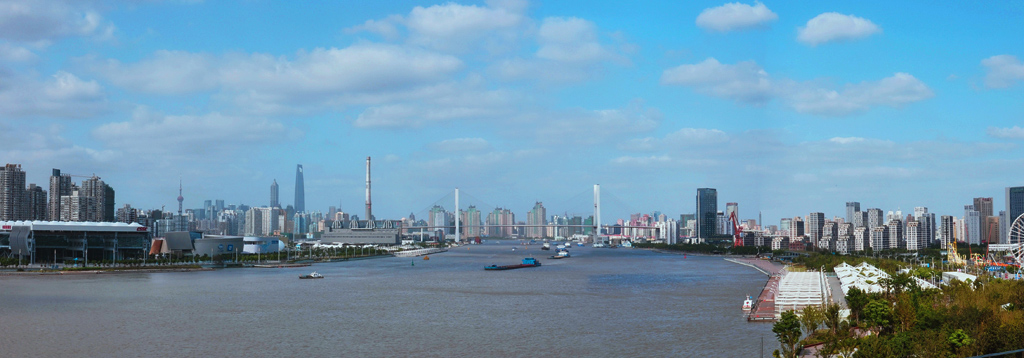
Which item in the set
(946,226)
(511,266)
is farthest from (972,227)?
(511,266)

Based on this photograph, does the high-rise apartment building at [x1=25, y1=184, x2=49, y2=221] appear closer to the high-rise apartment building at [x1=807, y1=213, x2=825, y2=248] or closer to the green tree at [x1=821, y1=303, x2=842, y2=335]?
the green tree at [x1=821, y1=303, x2=842, y2=335]

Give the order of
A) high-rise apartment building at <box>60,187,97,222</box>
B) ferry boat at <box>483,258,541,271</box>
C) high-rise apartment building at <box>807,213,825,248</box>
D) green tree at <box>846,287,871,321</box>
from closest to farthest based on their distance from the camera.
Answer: green tree at <box>846,287,871,321</box>, ferry boat at <box>483,258,541,271</box>, high-rise apartment building at <box>60,187,97,222</box>, high-rise apartment building at <box>807,213,825,248</box>

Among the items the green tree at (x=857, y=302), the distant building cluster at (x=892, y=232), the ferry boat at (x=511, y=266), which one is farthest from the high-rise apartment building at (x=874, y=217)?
the green tree at (x=857, y=302)

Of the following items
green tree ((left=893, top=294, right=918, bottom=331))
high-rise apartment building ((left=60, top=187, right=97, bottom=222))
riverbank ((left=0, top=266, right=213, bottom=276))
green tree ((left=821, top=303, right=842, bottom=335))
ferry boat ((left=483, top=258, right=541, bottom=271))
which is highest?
high-rise apartment building ((left=60, top=187, right=97, bottom=222))

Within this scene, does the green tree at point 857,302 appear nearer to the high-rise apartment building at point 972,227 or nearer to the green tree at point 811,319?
the green tree at point 811,319

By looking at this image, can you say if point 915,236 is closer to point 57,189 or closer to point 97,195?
point 97,195

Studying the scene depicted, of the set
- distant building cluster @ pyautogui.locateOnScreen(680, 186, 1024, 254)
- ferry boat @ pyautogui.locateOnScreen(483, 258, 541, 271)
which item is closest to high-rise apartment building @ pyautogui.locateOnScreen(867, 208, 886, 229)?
distant building cluster @ pyautogui.locateOnScreen(680, 186, 1024, 254)
